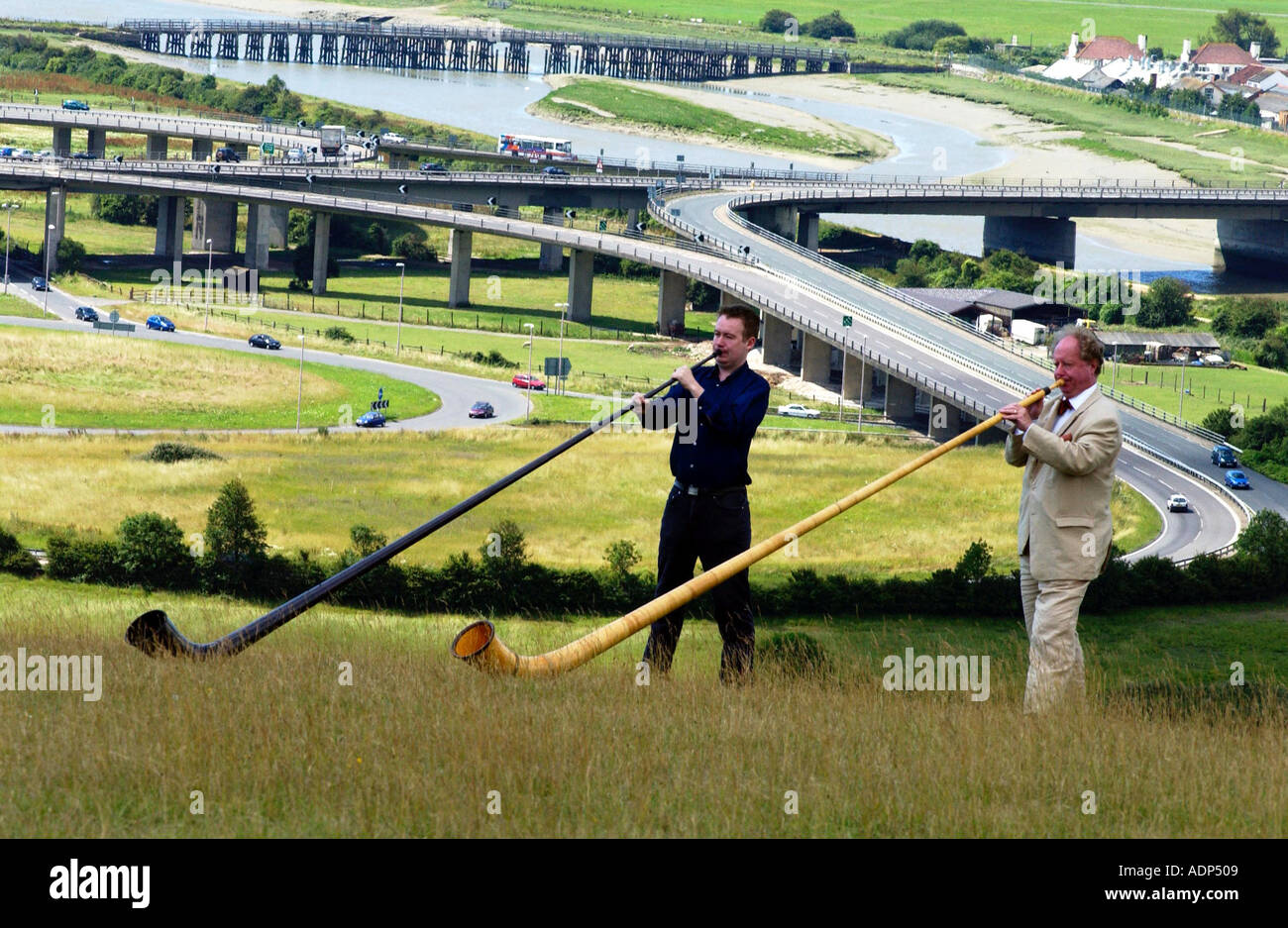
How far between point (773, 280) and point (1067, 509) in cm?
7745

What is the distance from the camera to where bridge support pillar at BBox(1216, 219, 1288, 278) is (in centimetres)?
12650

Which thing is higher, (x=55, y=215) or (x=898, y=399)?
(x=55, y=215)

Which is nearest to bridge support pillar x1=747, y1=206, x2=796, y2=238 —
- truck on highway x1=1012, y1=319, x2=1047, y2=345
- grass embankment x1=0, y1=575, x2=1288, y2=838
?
truck on highway x1=1012, y1=319, x2=1047, y2=345

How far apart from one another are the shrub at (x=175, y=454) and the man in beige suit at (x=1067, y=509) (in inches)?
1672

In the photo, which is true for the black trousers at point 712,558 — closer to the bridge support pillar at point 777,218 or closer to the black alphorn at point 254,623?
the black alphorn at point 254,623

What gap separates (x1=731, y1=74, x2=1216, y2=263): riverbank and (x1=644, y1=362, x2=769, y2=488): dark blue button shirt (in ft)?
416

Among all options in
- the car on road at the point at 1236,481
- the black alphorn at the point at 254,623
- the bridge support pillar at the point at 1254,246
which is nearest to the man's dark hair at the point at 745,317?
the black alphorn at the point at 254,623

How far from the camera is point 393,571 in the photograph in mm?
28156

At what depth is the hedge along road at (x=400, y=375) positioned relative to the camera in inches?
2431

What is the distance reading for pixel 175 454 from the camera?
164 feet

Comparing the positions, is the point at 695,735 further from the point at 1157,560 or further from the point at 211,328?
the point at 211,328

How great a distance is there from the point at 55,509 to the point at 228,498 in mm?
11330

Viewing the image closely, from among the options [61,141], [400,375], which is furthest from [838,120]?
[400,375]

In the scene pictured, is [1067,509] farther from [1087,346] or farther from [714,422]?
[714,422]
